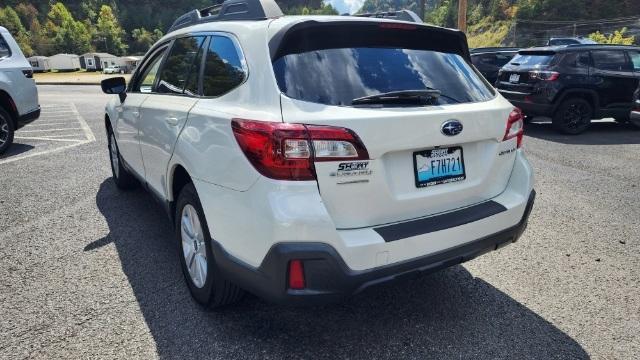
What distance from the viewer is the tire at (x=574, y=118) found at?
8820mm

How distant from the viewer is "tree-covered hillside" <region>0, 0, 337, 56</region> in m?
117

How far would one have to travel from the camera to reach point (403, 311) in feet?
8.98

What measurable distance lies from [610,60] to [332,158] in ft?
31.0

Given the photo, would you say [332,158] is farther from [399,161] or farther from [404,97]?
[404,97]

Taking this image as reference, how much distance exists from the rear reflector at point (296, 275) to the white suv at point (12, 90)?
7.40 m

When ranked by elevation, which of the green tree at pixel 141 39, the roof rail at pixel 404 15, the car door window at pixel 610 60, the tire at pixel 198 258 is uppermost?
the green tree at pixel 141 39

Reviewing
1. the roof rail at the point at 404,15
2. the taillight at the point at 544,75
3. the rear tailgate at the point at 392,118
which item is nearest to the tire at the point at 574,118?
the taillight at the point at 544,75

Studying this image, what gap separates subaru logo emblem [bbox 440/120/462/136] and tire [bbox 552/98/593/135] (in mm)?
7638

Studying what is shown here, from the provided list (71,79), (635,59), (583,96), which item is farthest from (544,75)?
(71,79)

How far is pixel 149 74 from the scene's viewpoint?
3.97m

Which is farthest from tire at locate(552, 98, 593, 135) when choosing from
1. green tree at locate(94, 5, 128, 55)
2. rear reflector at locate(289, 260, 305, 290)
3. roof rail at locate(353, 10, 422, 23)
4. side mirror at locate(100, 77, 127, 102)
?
green tree at locate(94, 5, 128, 55)

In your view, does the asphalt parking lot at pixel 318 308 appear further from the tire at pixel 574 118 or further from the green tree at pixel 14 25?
the green tree at pixel 14 25

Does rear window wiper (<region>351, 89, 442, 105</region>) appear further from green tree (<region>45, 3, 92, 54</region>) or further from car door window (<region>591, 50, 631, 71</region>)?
green tree (<region>45, 3, 92, 54</region>)

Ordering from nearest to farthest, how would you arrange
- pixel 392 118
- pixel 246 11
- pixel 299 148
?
pixel 299 148 → pixel 392 118 → pixel 246 11
